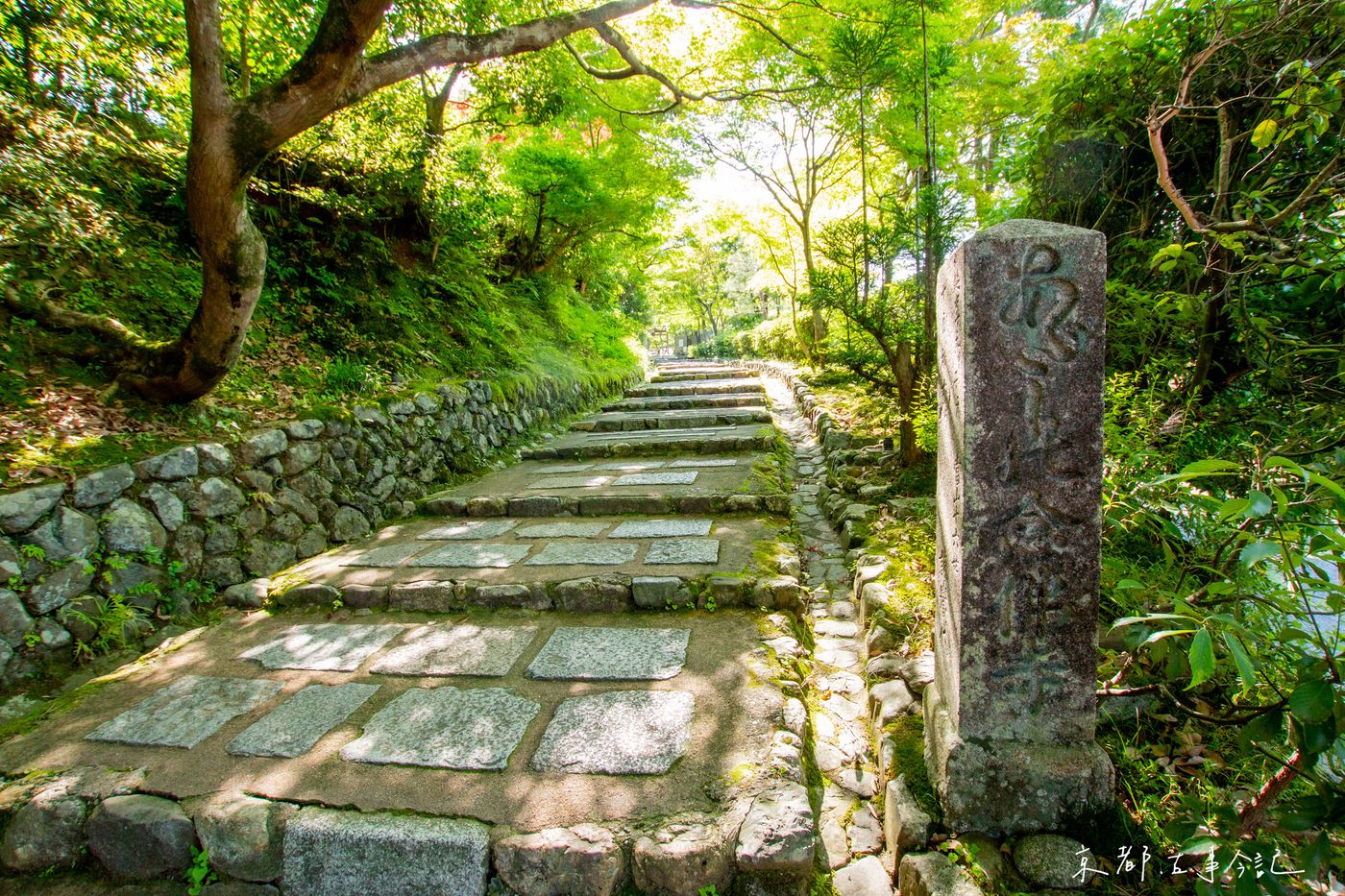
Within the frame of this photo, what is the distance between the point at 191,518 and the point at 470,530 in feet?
5.85

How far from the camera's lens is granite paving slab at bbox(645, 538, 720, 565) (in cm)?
369

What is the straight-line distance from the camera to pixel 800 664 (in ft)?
9.16

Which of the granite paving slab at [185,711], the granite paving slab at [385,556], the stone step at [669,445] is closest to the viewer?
the granite paving slab at [185,711]

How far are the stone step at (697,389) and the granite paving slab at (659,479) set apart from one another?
4690 millimetres

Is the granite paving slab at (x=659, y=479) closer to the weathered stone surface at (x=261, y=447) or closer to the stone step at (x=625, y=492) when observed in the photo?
the stone step at (x=625, y=492)

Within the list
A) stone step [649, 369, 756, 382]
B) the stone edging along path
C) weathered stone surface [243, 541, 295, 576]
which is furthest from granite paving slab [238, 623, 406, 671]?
stone step [649, 369, 756, 382]

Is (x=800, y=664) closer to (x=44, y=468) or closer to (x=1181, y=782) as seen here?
(x=1181, y=782)

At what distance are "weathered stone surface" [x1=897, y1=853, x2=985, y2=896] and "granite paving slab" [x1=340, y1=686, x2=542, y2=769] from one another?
141 cm

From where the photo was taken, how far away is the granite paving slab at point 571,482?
5586 mm

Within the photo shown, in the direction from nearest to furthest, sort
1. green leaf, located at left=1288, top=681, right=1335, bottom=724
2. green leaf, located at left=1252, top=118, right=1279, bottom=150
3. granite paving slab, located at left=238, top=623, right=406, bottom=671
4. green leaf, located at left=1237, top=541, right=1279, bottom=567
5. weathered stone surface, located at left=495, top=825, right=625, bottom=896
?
green leaf, located at left=1237, top=541, right=1279, bottom=567 → green leaf, located at left=1288, top=681, right=1335, bottom=724 → weathered stone surface, located at left=495, top=825, right=625, bottom=896 → green leaf, located at left=1252, top=118, right=1279, bottom=150 → granite paving slab, located at left=238, top=623, right=406, bottom=671

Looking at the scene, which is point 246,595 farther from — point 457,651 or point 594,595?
point 594,595

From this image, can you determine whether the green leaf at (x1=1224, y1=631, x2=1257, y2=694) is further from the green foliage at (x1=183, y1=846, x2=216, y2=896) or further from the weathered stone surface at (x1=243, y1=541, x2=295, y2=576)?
the weathered stone surface at (x1=243, y1=541, x2=295, y2=576)

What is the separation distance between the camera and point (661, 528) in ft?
14.5

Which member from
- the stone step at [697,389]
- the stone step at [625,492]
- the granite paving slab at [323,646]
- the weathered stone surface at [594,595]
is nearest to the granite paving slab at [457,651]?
the granite paving slab at [323,646]
